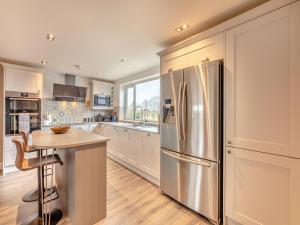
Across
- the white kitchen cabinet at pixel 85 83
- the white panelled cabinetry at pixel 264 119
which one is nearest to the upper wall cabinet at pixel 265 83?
the white panelled cabinetry at pixel 264 119

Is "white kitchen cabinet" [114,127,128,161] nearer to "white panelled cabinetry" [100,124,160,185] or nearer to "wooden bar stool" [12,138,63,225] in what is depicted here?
"white panelled cabinetry" [100,124,160,185]

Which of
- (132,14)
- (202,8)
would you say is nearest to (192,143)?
(202,8)

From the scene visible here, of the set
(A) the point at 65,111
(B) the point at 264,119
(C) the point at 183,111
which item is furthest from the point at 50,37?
(B) the point at 264,119

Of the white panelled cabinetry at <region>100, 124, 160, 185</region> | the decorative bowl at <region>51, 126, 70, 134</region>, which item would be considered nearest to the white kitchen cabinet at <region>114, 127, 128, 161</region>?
the white panelled cabinetry at <region>100, 124, 160, 185</region>

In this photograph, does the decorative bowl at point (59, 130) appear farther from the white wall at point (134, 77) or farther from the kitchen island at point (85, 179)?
the white wall at point (134, 77)

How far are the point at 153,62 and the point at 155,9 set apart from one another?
5.69 feet

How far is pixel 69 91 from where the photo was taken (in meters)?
4.38

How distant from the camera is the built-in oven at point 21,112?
322cm

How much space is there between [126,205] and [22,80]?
11.0 feet

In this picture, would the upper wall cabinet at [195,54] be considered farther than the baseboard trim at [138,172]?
No

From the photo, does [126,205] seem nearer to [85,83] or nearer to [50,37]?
[50,37]

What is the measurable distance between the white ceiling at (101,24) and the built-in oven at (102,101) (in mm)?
1917

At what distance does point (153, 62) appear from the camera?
3355 mm

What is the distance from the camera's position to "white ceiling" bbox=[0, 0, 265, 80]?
1.56 m
